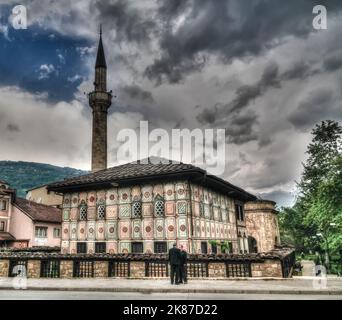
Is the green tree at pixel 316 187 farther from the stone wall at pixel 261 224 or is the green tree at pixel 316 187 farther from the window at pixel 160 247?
the window at pixel 160 247

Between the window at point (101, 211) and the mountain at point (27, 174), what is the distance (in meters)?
98.2

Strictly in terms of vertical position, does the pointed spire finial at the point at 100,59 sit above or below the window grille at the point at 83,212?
above

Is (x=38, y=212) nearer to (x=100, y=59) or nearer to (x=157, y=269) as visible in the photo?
(x=100, y=59)

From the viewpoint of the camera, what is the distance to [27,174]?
427 ft

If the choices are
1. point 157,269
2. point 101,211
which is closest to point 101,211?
point 101,211

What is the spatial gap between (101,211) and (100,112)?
1719 cm

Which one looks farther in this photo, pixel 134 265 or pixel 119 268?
pixel 119 268

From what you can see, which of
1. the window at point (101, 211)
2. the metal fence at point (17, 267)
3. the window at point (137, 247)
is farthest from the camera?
the window at point (101, 211)

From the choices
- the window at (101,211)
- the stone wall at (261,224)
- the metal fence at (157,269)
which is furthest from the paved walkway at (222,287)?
the stone wall at (261,224)

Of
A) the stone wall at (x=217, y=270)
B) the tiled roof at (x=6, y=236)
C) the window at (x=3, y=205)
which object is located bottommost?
the stone wall at (x=217, y=270)

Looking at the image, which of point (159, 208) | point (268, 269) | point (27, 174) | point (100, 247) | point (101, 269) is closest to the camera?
point (268, 269)

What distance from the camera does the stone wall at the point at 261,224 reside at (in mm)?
28719

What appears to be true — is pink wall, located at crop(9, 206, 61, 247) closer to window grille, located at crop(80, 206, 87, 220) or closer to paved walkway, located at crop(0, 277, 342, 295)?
window grille, located at crop(80, 206, 87, 220)
